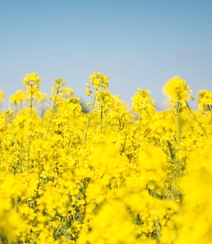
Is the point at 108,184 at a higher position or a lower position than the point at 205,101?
lower

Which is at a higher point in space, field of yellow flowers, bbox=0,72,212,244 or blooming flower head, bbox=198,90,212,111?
blooming flower head, bbox=198,90,212,111

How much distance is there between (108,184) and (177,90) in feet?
6.92

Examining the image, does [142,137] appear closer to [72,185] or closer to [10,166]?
[10,166]

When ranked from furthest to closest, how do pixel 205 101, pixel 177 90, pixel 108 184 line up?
pixel 205 101 → pixel 177 90 → pixel 108 184

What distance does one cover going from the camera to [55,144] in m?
5.63

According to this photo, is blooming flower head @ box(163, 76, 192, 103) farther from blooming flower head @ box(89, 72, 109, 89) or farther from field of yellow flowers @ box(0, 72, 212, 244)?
blooming flower head @ box(89, 72, 109, 89)

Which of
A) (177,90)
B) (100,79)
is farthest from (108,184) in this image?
(100,79)

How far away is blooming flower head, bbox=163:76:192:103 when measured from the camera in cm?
548

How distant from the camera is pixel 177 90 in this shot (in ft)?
18.0

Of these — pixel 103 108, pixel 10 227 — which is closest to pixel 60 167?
pixel 10 227

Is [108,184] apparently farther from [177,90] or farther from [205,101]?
[205,101]

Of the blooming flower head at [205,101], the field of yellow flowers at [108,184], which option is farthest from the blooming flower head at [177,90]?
the blooming flower head at [205,101]

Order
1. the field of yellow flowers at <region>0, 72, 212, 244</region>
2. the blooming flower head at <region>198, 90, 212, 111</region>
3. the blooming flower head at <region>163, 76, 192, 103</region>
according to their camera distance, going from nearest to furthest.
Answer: the field of yellow flowers at <region>0, 72, 212, 244</region>, the blooming flower head at <region>163, 76, 192, 103</region>, the blooming flower head at <region>198, 90, 212, 111</region>

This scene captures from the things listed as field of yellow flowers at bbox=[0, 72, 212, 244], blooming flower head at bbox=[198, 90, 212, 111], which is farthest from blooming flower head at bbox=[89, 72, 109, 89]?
blooming flower head at bbox=[198, 90, 212, 111]
